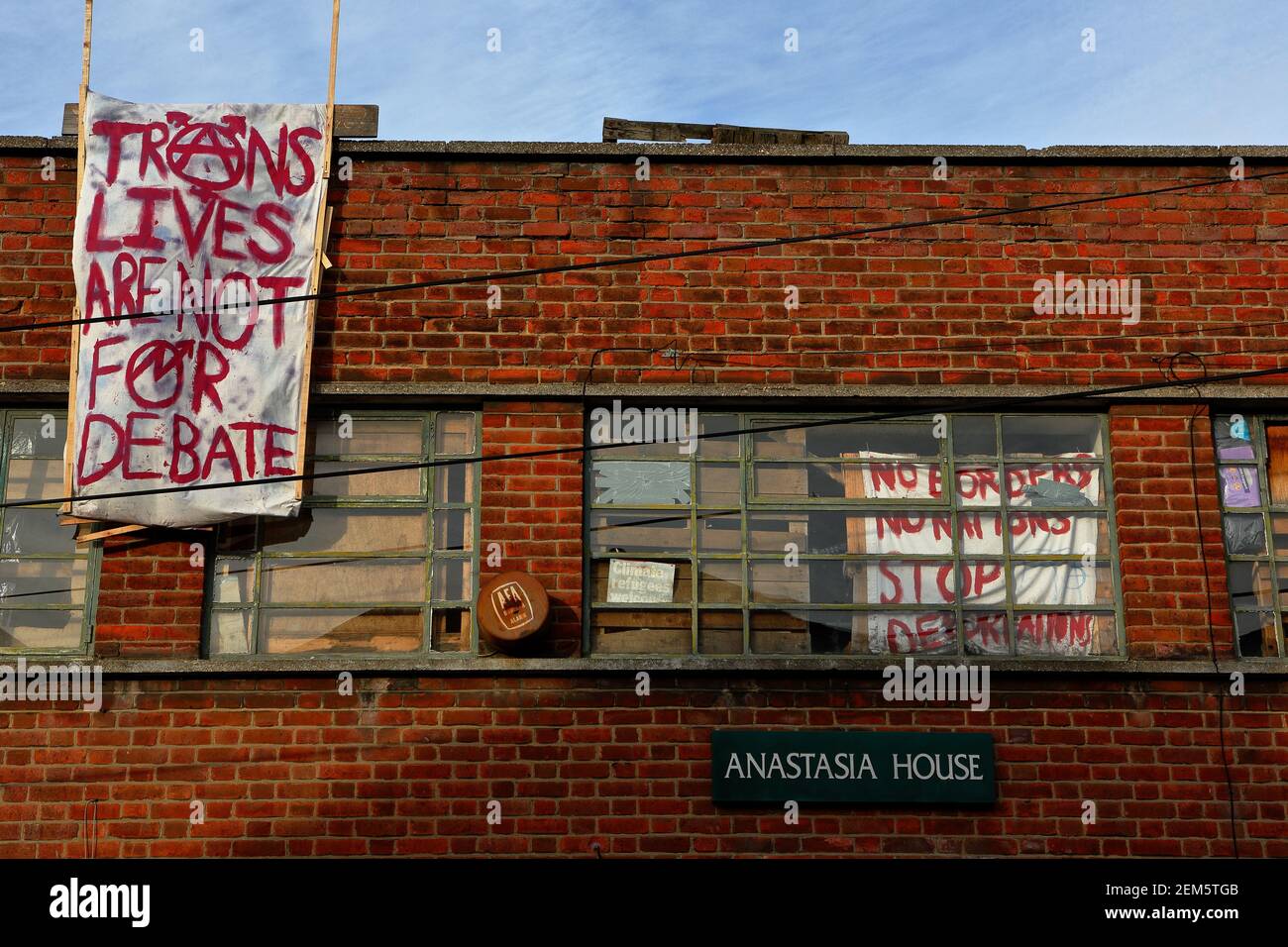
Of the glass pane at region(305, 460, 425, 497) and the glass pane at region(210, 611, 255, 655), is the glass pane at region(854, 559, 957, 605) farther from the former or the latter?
the glass pane at region(210, 611, 255, 655)

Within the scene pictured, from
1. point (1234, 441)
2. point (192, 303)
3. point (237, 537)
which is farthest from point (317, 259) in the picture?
point (1234, 441)

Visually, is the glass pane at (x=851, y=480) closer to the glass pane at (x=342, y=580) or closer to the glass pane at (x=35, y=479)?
the glass pane at (x=342, y=580)

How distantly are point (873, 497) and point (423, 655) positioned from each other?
303 cm

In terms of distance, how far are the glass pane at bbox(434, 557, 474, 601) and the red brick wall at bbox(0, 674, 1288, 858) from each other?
1.93 ft

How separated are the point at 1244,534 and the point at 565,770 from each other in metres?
4.55

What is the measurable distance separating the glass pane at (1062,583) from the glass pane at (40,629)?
590cm

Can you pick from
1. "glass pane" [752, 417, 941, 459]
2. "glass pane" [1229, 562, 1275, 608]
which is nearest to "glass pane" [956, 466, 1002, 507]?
"glass pane" [752, 417, 941, 459]

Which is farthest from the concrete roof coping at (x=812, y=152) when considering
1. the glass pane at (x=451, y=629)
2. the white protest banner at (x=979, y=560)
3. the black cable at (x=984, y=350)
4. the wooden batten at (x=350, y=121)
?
the glass pane at (x=451, y=629)

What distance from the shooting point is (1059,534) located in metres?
8.73

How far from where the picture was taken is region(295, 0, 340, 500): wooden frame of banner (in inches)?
335

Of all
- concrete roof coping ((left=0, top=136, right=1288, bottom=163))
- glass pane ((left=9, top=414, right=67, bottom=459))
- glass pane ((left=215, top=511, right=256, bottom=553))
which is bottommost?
glass pane ((left=215, top=511, right=256, bottom=553))

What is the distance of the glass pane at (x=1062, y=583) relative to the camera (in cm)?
866
